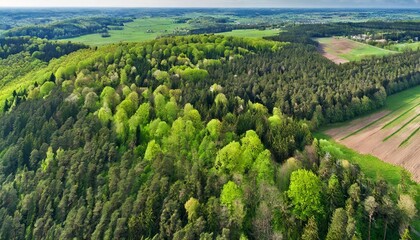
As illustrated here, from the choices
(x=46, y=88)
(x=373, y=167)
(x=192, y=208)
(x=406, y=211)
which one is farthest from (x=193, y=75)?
(x=406, y=211)

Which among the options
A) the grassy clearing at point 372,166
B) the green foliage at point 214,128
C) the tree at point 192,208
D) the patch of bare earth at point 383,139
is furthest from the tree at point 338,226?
the green foliage at point 214,128

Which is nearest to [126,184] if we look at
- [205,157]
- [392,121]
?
[205,157]

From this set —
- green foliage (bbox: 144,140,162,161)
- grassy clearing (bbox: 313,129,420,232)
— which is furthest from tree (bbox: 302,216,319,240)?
green foliage (bbox: 144,140,162,161)

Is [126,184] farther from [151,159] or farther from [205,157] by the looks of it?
[205,157]

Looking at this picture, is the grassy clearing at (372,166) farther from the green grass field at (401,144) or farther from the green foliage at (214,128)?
the green foliage at (214,128)

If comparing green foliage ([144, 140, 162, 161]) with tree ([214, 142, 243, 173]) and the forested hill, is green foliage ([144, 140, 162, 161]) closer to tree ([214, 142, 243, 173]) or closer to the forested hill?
the forested hill

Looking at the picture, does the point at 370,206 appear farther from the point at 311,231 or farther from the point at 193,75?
the point at 193,75
